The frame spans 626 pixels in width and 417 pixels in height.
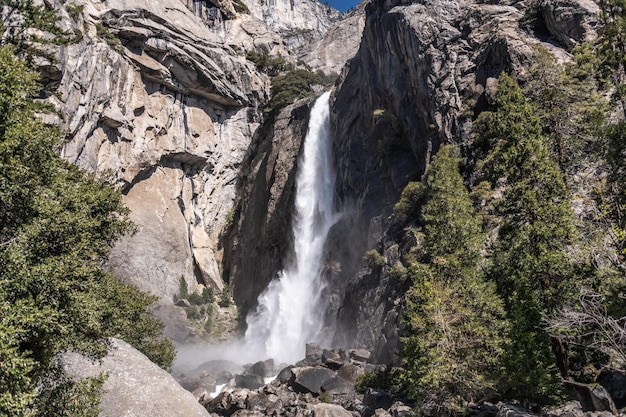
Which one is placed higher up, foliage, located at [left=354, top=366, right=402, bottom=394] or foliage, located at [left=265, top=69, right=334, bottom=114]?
foliage, located at [left=265, top=69, right=334, bottom=114]

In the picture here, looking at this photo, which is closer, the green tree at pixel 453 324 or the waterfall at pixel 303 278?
the green tree at pixel 453 324

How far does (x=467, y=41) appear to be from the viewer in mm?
41250

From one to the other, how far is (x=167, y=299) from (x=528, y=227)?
157ft

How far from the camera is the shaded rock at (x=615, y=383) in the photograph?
14.4 meters

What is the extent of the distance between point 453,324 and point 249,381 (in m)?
24.0

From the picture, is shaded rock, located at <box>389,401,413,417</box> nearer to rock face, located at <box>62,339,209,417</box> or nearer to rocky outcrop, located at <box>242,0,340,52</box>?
rock face, located at <box>62,339,209,417</box>

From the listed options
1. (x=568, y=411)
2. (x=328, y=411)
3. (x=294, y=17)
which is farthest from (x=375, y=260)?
(x=294, y=17)

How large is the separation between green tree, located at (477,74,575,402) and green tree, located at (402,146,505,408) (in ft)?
3.39

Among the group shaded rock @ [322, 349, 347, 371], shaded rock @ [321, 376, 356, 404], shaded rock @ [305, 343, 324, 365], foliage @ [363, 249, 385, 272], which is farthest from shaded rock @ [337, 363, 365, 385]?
foliage @ [363, 249, 385, 272]

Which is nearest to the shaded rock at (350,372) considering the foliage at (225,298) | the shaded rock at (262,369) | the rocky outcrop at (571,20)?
the shaded rock at (262,369)

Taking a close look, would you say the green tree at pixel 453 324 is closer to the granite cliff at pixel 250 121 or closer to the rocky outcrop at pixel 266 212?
the granite cliff at pixel 250 121

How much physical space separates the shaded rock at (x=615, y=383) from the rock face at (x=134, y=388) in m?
12.7

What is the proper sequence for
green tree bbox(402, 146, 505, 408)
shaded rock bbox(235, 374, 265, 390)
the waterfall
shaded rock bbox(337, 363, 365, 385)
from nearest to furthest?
green tree bbox(402, 146, 505, 408)
shaded rock bbox(337, 363, 365, 385)
shaded rock bbox(235, 374, 265, 390)
the waterfall

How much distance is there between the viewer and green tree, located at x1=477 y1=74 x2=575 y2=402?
16.7m
